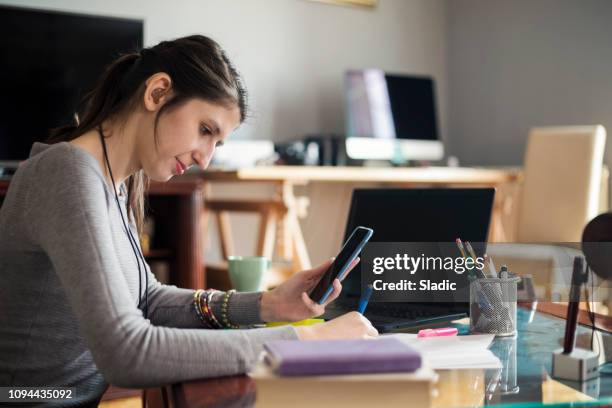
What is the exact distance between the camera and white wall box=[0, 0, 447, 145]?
3.48 m

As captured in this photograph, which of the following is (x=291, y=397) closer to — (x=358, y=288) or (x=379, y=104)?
(x=358, y=288)

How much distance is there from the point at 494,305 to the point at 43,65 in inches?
94.0

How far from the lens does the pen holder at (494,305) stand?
0.96 meters

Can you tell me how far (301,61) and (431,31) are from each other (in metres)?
0.93

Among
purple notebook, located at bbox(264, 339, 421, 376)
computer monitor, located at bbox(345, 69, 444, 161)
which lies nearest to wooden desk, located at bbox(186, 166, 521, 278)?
computer monitor, located at bbox(345, 69, 444, 161)

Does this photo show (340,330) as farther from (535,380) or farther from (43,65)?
(43,65)

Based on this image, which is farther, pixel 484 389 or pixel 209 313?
pixel 209 313

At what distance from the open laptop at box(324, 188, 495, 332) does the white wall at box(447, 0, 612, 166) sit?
8.18 ft

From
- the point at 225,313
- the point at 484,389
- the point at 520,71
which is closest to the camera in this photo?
the point at 484,389

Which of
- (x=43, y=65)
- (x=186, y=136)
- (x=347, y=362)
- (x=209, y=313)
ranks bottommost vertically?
(x=209, y=313)

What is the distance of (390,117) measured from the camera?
3.73 meters

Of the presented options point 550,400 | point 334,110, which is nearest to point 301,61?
point 334,110

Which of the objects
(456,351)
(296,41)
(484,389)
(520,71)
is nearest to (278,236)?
(296,41)

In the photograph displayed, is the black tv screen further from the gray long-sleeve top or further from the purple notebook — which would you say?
the purple notebook
